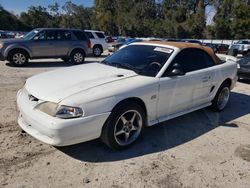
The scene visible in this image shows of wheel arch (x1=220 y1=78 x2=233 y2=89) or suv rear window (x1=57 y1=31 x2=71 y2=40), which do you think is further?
suv rear window (x1=57 y1=31 x2=71 y2=40)

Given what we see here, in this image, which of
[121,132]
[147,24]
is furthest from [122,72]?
[147,24]

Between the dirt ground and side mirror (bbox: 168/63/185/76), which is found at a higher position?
side mirror (bbox: 168/63/185/76)

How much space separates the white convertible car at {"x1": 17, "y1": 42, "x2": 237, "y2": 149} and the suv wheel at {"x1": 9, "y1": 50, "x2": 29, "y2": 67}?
7.81 metres

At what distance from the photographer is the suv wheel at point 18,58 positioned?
1202 centimetres

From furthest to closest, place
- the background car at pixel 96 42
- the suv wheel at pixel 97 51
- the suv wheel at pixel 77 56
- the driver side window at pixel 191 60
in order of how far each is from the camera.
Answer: the suv wheel at pixel 97 51 < the background car at pixel 96 42 < the suv wheel at pixel 77 56 < the driver side window at pixel 191 60

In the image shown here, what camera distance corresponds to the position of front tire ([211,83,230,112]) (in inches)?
240

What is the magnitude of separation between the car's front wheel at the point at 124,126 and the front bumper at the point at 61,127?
140mm

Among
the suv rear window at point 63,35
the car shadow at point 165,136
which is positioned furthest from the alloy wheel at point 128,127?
the suv rear window at point 63,35

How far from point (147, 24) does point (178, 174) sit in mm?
68117

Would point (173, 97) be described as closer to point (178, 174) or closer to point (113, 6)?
point (178, 174)

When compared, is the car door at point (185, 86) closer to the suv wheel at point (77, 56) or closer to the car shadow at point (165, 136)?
the car shadow at point (165, 136)

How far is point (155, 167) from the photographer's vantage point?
384cm

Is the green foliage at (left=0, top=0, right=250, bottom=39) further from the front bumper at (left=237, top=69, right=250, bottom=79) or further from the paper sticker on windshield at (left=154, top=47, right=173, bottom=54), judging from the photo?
the paper sticker on windshield at (left=154, top=47, right=173, bottom=54)

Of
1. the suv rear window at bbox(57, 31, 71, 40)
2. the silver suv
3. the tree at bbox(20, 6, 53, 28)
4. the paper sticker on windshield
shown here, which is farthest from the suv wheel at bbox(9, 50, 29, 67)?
the tree at bbox(20, 6, 53, 28)
